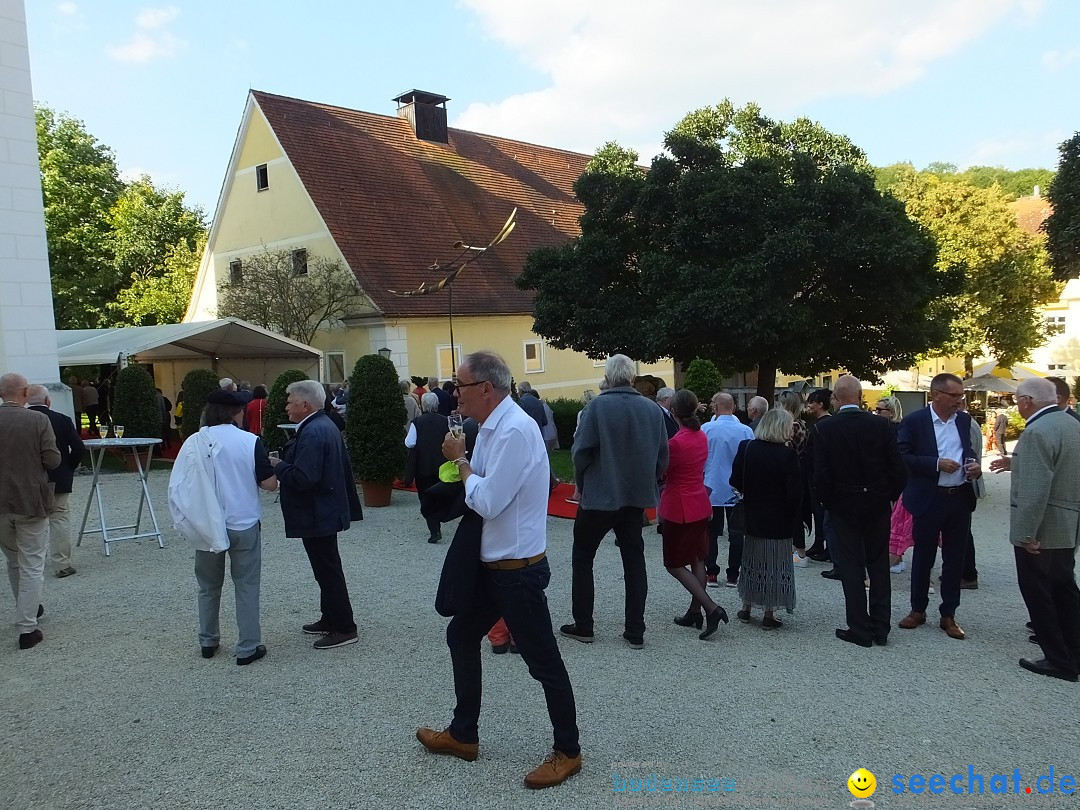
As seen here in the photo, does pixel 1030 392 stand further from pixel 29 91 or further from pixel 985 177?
pixel 985 177

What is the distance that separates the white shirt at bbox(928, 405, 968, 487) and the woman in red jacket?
172 cm

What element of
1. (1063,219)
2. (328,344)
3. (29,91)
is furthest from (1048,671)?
(328,344)

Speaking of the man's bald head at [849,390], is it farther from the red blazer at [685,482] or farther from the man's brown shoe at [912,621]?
the man's brown shoe at [912,621]

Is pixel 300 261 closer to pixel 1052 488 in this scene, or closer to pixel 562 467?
pixel 562 467

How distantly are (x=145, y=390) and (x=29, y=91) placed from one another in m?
5.92

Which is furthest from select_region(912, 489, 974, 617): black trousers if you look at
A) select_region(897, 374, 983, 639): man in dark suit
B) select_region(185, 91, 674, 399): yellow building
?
select_region(185, 91, 674, 399): yellow building

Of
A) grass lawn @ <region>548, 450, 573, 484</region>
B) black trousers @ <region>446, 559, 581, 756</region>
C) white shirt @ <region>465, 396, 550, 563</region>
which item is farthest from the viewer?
grass lawn @ <region>548, 450, 573, 484</region>

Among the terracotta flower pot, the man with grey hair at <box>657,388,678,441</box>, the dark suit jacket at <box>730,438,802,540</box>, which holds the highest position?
the man with grey hair at <box>657,388,678,441</box>

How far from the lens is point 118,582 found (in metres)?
7.67

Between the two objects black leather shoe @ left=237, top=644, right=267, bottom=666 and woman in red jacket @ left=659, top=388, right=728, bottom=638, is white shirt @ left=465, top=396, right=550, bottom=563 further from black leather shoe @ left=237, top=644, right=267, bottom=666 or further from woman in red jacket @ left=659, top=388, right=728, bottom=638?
black leather shoe @ left=237, top=644, right=267, bottom=666

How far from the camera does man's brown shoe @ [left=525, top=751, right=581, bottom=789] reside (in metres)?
3.64

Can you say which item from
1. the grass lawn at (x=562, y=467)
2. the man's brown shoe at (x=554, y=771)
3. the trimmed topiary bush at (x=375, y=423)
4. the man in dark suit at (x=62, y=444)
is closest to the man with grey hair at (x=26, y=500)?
the man in dark suit at (x=62, y=444)

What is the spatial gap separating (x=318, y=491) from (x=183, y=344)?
16.7 meters

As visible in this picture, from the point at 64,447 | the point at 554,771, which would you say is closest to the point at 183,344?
the point at 64,447
